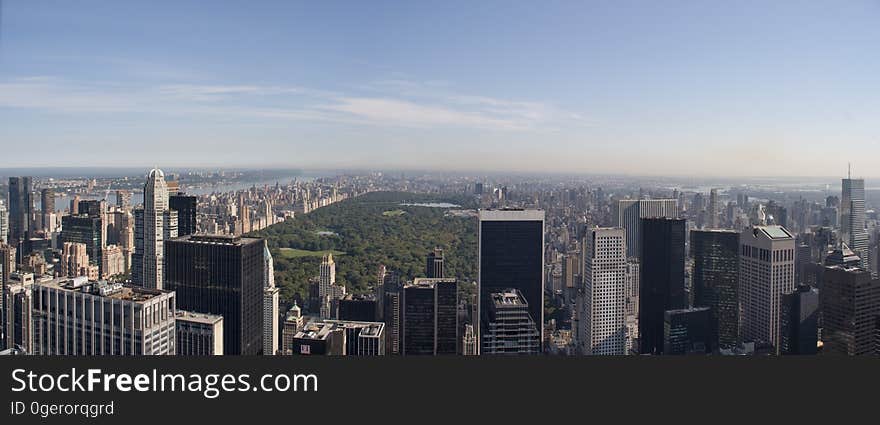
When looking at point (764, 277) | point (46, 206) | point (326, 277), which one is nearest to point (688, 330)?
point (764, 277)

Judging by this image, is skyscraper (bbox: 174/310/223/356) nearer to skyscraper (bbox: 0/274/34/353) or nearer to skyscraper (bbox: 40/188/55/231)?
skyscraper (bbox: 0/274/34/353)

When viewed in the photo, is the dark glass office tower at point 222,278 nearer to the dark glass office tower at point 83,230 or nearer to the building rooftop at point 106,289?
the building rooftop at point 106,289

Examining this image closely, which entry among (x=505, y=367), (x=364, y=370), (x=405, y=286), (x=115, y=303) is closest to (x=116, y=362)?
(x=364, y=370)

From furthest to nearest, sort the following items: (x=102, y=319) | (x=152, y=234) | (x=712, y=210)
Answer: (x=152, y=234)
(x=712, y=210)
(x=102, y=319)

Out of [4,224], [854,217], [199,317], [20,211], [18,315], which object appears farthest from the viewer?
[20,211]

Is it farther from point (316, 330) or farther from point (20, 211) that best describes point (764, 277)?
point (20, 211)

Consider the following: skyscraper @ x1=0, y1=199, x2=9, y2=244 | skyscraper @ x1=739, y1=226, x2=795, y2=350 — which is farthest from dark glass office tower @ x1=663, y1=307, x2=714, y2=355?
skyscraper @ x1=0, y1=199, x2=9, y2=244
